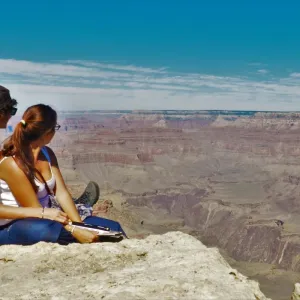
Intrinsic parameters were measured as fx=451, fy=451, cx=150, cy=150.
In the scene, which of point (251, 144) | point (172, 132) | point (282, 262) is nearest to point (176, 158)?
point (172, 132)

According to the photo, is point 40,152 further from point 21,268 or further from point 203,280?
point 203,280

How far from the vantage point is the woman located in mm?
5328

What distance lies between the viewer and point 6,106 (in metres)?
5.61

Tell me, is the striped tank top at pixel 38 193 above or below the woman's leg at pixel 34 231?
above

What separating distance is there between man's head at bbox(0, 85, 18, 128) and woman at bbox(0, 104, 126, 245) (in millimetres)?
220

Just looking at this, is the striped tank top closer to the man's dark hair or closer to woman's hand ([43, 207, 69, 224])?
woman's hand ([43, 207, 69, 224])

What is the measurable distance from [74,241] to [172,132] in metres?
188

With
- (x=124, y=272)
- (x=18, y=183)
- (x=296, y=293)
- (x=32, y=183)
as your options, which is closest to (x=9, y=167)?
(x=18, y=183)

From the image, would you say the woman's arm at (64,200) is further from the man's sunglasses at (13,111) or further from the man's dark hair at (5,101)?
the man's dark hair at (5,101)

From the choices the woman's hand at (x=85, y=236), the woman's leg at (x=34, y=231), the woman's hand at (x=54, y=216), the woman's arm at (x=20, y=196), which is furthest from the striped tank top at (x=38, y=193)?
the woman's hand at (x=85, y=236)

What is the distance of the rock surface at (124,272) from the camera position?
3.61m

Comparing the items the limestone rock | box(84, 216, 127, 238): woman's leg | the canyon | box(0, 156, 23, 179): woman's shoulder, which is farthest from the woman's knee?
the canyon

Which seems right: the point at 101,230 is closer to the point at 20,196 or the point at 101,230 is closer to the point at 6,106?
the point at 20,196

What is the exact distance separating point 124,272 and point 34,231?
1.61 metres
